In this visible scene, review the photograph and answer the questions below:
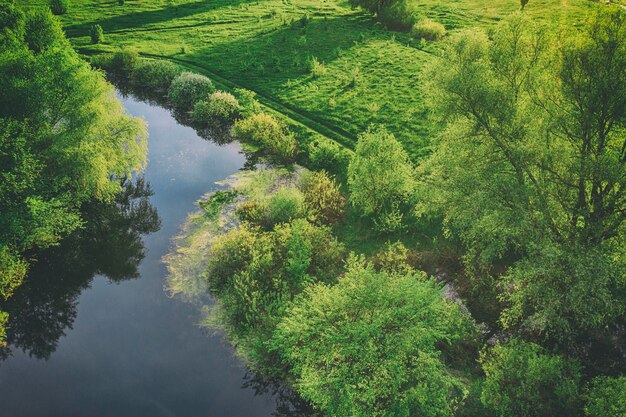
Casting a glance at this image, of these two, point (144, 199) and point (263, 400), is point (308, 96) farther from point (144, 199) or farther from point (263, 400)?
point (263, 400)

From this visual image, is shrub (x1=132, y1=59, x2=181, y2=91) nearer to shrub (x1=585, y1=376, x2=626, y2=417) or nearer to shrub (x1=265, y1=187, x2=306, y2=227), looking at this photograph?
shrub (x1=265, y1=187, x2=306, y2=227)

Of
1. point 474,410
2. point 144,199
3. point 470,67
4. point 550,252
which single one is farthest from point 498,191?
point 144,199

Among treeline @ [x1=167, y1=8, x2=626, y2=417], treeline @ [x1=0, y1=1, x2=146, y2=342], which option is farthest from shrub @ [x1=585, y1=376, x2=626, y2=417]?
treeline @ [x1=0, y1=1, x2=146, y2=342]

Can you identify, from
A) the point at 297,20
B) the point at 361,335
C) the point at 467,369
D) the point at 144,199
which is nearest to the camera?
the point at 361,335

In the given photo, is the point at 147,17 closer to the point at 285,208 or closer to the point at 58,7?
the point at 58,7

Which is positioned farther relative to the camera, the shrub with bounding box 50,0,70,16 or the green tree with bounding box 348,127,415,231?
the shrub with bounding box 50,0,70,16
